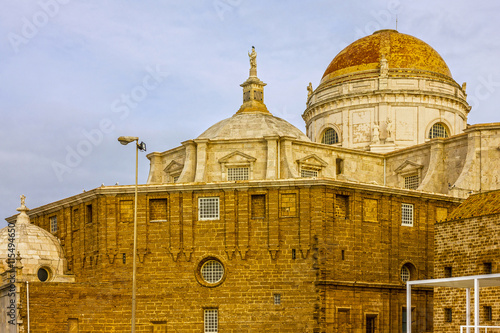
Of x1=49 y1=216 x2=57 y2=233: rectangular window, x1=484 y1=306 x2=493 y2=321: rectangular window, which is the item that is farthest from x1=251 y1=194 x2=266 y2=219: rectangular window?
x1=49 y1=216 x2=57 y2=233: rectangular window

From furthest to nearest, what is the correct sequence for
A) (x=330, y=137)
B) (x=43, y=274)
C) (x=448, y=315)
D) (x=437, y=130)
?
(x=330, y=137) → (x=437, y=130) → (x=43, y=274) → (x=448, y=315)

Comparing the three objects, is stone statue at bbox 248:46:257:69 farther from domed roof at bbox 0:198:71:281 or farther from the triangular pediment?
domed roof at bbox 0:198:71:281

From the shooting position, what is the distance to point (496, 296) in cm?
4650

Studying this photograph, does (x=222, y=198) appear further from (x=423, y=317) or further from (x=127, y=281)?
(x=423, y=317)

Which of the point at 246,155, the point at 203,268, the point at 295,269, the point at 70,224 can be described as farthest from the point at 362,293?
the point at 70,224

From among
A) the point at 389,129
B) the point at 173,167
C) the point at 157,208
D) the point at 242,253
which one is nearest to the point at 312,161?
the point at 173,167

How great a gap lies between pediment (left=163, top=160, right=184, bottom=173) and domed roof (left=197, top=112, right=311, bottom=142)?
102 inches

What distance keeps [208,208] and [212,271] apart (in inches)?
144

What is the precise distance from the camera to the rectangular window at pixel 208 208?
5603 cm

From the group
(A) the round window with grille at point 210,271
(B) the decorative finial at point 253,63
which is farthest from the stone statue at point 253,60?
(A) the round window with grille at point 210,271

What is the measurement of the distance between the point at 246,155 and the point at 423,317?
1561cm

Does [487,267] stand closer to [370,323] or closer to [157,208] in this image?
[370,323]

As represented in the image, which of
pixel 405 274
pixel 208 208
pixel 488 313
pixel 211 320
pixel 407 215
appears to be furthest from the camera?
pixel 407 215

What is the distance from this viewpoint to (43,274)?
59531 millimetres
